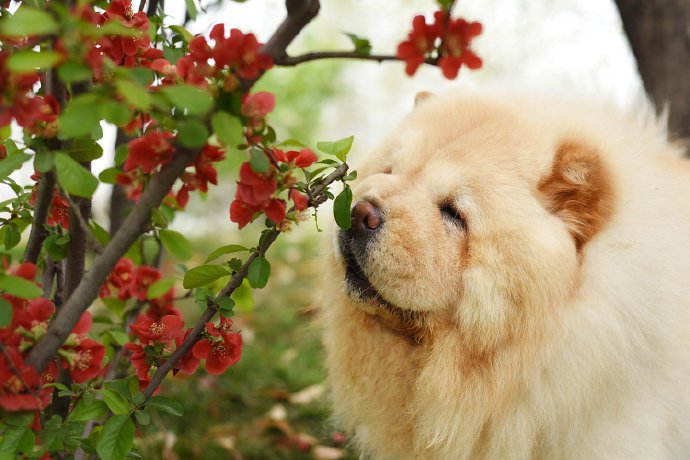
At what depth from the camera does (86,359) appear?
135cm

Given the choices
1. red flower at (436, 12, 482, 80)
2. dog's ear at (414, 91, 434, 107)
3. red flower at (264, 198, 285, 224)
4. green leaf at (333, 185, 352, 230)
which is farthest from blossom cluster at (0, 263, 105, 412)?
dog's ear at (414, 91, 434, 107)

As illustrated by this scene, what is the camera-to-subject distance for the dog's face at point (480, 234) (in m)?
1.84

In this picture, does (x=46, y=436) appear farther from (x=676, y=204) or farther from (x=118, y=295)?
(x=676, y=204)

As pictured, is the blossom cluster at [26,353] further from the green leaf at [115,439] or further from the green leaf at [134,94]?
the green leaf at [134,94]

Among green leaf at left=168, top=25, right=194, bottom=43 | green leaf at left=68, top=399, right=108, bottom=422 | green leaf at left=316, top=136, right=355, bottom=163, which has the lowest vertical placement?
green leaf at left=68, top=399, right=108, bottom=422

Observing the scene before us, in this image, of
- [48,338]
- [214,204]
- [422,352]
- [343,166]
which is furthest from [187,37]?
[214,204]

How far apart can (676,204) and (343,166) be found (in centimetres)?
118

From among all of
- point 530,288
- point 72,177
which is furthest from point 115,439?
point 530,288

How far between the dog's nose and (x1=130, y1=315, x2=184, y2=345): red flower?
562mm

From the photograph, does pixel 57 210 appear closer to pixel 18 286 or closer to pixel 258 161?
pixel 18 286

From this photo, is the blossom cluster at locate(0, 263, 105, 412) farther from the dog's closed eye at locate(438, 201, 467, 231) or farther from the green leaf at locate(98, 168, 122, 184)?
the dog's closed eye at locate(438, 201, 467, 231)

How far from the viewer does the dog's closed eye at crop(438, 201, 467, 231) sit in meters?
1.91

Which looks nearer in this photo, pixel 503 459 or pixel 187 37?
pixel 187 37

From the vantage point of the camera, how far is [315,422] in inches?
132
